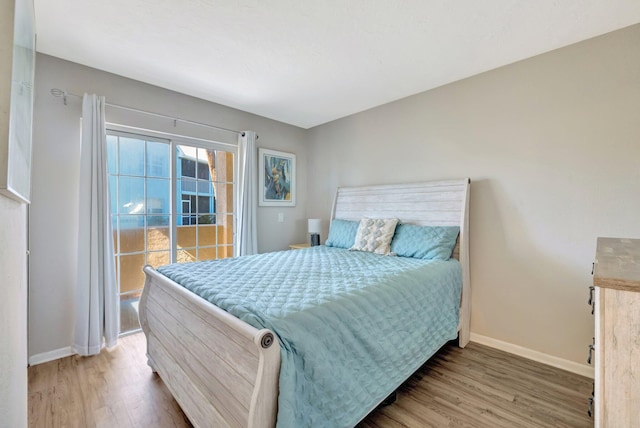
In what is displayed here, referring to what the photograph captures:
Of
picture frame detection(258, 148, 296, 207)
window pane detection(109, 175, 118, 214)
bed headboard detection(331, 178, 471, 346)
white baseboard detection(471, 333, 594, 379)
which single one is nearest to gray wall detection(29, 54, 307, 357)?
window pane detection(109, 175, 118, 214)

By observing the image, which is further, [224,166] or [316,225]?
[316,225]

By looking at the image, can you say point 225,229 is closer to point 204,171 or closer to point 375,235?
point 204,171

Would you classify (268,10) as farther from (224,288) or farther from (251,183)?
(251,183)

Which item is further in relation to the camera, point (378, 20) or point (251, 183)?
point (251, 183)

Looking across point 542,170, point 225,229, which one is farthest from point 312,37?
point 225,229

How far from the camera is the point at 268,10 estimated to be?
179 cm

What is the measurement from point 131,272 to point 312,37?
9.21 feet

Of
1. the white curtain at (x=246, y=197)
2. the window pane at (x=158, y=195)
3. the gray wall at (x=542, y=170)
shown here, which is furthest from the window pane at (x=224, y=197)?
the gray wall at (x=542, y=170)

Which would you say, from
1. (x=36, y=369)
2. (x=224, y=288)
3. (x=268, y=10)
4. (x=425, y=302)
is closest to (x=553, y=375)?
(x=425, y=302)

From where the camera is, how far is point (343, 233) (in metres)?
3.33

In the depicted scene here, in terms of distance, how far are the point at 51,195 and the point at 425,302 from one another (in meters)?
3.13

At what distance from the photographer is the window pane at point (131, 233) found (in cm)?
280

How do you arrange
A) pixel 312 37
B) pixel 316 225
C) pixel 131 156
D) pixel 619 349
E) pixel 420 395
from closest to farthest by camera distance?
pixel 619 349 < pixel 420 395 < pixel 312 37 < pixel 131 156 < pixel 316 225

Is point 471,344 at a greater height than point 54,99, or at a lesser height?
lesser
